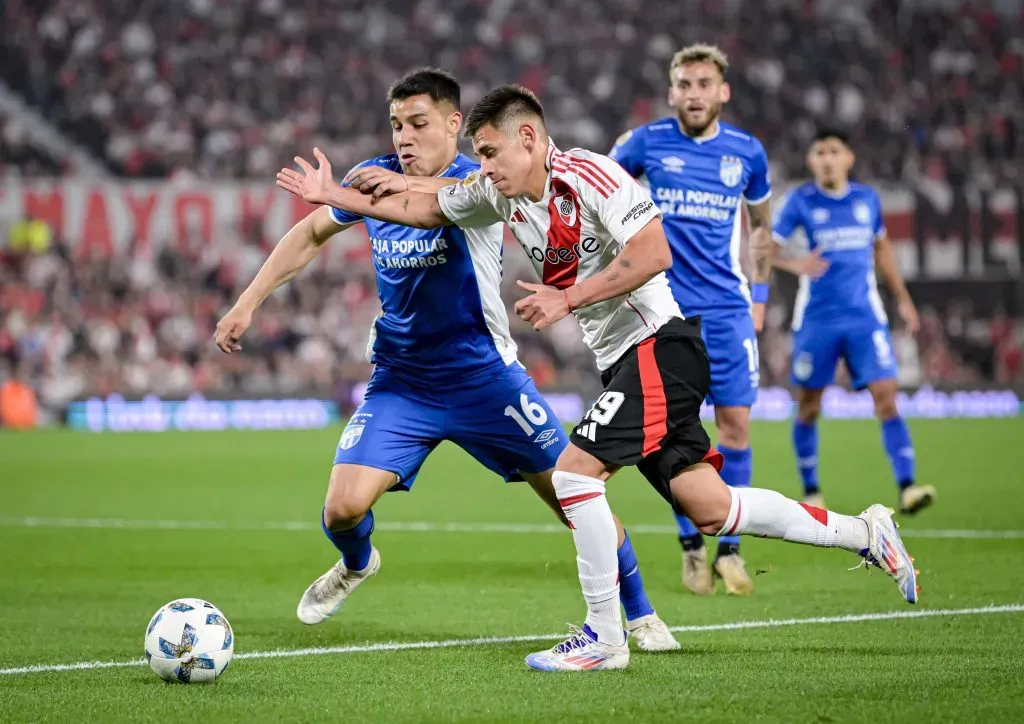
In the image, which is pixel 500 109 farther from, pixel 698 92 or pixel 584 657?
pixel 698 92

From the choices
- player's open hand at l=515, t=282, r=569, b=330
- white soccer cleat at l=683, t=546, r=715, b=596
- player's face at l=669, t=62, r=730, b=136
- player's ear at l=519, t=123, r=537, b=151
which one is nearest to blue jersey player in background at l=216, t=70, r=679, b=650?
player's ear at l=519, t=123, r=537, b=151

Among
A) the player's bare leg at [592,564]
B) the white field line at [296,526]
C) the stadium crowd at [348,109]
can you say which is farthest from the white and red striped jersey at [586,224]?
the stadium crowd at [348,109]

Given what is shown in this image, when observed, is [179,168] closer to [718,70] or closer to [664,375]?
[718,70]

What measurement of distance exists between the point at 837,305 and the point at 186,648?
733 cm

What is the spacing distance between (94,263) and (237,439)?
24.2ft

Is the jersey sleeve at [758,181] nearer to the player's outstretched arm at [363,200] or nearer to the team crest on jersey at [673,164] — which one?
the team crest on jersey at [673,164]

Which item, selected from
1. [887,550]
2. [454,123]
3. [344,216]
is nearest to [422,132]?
[454,123]

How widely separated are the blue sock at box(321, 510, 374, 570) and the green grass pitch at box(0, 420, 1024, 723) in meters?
0.33

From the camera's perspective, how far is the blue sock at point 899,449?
1083cm

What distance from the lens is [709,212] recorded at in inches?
320

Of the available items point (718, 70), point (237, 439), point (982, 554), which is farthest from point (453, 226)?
point (237, 439)

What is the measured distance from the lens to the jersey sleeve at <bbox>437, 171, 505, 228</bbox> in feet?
19.3

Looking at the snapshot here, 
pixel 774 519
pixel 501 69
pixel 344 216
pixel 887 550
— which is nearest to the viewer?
pixel 774 519

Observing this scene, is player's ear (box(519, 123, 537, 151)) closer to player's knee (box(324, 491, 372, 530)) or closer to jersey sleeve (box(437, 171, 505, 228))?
jersey sleeve (box(437, 171, 505, 228))
